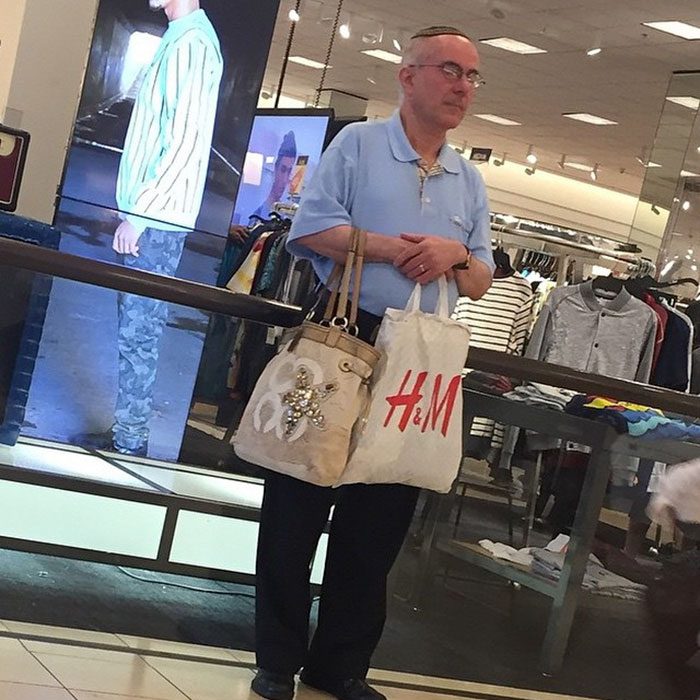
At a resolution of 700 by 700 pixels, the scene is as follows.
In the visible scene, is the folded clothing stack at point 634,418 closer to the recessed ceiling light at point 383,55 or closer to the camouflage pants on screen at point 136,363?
the camouflage pants on screen at point 136,363

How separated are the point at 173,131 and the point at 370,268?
4.17 meters

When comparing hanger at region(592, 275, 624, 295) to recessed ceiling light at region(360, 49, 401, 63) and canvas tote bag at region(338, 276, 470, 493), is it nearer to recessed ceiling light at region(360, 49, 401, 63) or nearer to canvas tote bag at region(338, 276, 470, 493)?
canvas tote bag at region(338, 276, 470, 493)

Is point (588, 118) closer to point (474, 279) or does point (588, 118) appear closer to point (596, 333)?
point (596, 333)

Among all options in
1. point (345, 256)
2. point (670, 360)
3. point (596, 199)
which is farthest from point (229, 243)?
point (596, 199)

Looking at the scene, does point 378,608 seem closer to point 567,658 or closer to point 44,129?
point 567,658

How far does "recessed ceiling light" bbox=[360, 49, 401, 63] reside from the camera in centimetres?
1281

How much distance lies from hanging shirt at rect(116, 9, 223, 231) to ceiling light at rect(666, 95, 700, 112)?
512 centimetres

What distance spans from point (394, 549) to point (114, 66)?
4.17 meters

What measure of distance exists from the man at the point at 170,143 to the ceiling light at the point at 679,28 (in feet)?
13.8

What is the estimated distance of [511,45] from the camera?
11141 mm

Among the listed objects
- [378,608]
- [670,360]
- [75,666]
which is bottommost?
[75,666]

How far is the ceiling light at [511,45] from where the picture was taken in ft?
36.1

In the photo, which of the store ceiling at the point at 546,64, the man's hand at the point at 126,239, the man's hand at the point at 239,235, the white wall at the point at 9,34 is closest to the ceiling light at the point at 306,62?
the store ceiling at the point at 546,64

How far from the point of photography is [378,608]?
2801 mm
